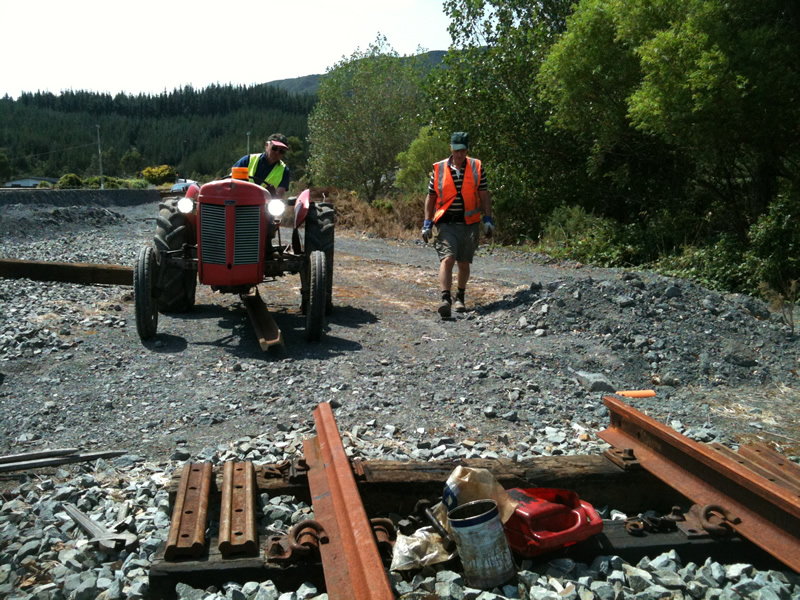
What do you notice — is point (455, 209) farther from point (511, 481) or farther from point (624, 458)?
point (511, 481)

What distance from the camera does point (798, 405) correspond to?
18.3ft

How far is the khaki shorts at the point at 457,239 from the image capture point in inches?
341

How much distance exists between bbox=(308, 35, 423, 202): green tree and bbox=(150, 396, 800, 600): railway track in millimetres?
33393

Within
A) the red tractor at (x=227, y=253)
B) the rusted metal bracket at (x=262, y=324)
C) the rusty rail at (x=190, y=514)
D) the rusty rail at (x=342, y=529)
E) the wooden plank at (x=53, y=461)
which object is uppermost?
the red tractor at (x=227, y=253)

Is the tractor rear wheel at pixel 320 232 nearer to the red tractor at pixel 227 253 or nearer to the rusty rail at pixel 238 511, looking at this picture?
the red tractor at pixel 227 253

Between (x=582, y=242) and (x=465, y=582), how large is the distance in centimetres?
1272

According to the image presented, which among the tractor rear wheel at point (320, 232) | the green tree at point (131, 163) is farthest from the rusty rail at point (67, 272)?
the green tree at point (131, 163)

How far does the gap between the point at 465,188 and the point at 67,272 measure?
520 centimetres

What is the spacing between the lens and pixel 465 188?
28.0 feet

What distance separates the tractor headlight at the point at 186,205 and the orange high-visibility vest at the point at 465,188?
276 centimetres

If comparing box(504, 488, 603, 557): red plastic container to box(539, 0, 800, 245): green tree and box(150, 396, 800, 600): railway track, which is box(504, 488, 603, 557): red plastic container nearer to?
box(150, 396, 800, 600): railway track

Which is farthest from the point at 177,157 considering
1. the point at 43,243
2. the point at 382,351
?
the point at 382,351

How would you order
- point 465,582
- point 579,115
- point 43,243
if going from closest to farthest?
point 465,582
point 579,115
point 43,243

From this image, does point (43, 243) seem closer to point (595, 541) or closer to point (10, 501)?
point (10, 501)
